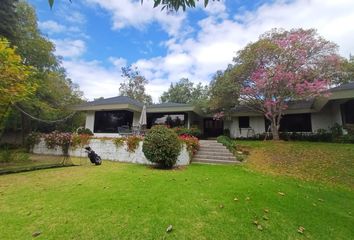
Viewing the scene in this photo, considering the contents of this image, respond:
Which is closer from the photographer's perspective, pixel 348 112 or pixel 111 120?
pixel 348 112

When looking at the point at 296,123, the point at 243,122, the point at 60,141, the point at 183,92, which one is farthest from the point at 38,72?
the point at 183,92

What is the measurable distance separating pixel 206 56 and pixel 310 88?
324 inches

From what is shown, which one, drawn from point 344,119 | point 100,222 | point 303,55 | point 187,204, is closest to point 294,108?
point 344,119

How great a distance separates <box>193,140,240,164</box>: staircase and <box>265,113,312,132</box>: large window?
9153mm

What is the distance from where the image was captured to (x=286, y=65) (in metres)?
14.8

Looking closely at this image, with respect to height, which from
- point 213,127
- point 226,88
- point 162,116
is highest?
point 226,88

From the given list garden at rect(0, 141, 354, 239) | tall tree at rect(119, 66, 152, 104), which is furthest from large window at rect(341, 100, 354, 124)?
tall tree at rect(119, 66, 152, 104)

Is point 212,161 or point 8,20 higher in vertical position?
point 8,20

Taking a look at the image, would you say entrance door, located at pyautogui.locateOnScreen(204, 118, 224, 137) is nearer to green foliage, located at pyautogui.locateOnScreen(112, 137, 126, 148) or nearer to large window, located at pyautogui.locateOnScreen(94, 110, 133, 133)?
large window, located at pyautogui.locateOnScreen(94, 110, 133, 133)

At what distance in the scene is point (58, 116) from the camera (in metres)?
19.5

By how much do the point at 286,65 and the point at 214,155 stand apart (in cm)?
833

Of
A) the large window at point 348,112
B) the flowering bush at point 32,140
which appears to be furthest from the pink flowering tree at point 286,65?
the flowering bush at point 32,140

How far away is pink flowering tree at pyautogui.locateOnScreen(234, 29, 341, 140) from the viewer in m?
14.2

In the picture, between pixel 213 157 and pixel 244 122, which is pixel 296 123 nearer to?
pixel 244 122
